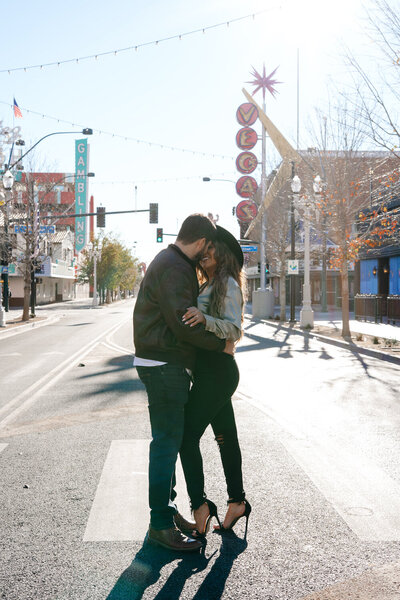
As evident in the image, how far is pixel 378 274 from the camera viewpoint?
34.5 metres

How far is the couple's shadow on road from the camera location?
3.03m

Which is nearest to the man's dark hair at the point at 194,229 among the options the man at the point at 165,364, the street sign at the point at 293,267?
the man at the point at 165,364

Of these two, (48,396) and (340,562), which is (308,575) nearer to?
(340,562)

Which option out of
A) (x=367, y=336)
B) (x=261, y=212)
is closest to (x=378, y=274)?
(x=261, y=212)

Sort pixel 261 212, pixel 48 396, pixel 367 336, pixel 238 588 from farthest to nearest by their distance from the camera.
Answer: pixel 261 212
pixel 367 336
pixel 48 396
pixel 238 588

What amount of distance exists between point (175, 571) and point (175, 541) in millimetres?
244

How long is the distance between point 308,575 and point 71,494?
2.01 meters

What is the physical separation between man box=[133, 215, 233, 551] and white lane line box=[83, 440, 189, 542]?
31 centimetres

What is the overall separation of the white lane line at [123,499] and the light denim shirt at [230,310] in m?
1.33

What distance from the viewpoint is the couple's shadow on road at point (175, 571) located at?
303 cm

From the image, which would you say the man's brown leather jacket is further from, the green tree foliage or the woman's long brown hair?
the green tree foliage

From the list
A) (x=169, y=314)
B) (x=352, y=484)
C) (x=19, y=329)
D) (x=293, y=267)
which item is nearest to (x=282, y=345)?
(x=293, y=267)

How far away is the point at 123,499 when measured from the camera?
4.48 meters

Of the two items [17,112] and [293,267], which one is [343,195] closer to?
[293,267]
